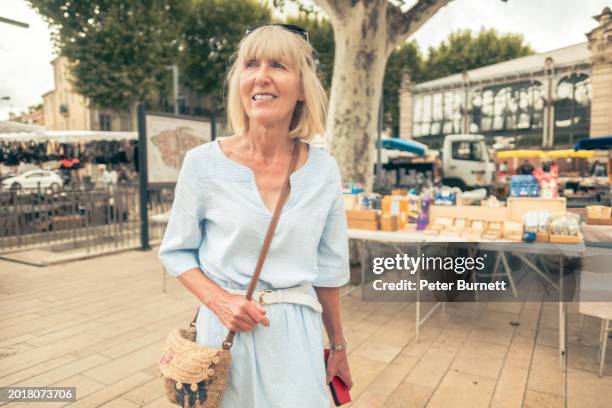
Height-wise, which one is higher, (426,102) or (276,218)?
(426,102)

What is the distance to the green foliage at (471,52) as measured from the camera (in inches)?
1382

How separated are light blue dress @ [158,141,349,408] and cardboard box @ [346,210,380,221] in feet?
11.5

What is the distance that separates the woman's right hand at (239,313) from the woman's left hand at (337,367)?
422 mm

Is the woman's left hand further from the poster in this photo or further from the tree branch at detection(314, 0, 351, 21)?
the poster

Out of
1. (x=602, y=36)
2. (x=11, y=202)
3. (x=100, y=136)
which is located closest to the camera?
(x=11, y=202)

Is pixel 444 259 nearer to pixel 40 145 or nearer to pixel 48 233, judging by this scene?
pixel 48 233

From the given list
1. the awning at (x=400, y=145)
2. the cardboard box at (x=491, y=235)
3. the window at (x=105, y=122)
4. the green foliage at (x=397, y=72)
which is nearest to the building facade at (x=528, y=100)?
the green foliage at (x=397, y=72)

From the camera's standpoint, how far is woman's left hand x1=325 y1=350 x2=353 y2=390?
1.66 meters

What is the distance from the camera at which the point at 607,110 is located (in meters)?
25.2

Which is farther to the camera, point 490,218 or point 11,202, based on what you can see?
point 11,202

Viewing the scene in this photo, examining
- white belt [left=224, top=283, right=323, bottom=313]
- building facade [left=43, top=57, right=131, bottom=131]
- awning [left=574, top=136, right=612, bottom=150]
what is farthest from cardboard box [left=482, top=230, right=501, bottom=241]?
building facade [left=43, top=57, right=131, bottom=131]

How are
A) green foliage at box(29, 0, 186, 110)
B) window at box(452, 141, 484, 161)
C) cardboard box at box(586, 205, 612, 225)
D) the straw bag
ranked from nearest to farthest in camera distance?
the straw bag
cardboard box at box(586, 205, 612, 225)
window at box(452, 141, 484, 161)
green foliage at box(29, 0, 186, 110)

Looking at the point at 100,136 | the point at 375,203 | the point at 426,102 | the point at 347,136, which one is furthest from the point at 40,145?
the point at 426,102

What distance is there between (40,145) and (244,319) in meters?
19.1
